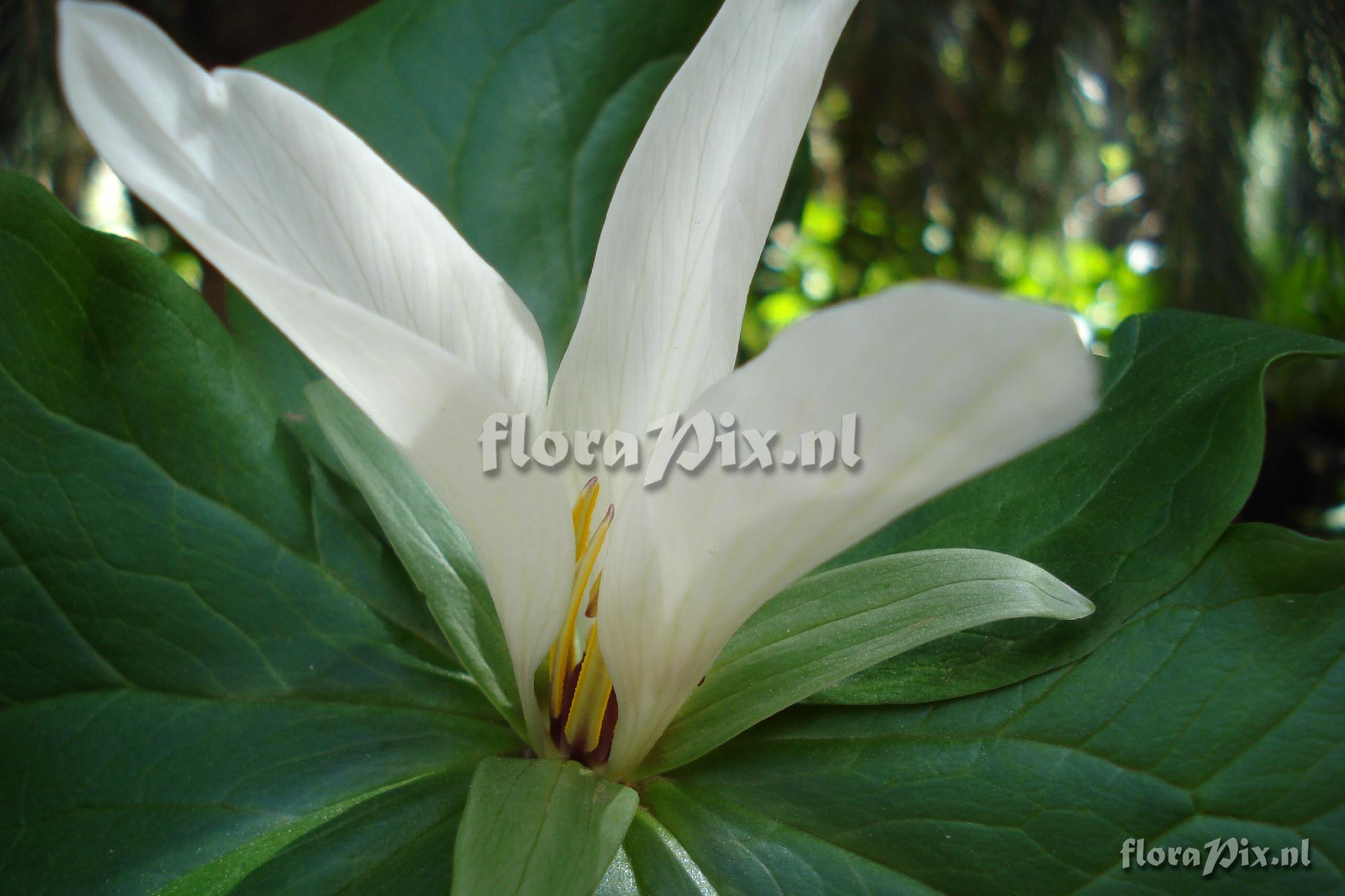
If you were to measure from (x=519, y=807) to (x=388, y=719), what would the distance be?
93mm

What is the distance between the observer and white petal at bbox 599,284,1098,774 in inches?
8.7

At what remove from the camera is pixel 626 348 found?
373 millimetres

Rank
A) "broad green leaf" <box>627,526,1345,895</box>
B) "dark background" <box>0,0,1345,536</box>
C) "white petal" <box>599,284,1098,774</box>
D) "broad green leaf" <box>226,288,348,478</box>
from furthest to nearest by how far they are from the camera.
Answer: "dark background" <box>0,0,1345,536</box>
"broad green leaf" <box>226,288,348,478</box>
"broad green leaf" <box>627,526,1345,895</box>
"white petal" <box>599,284,1098,774</box>

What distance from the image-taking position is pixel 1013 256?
52.3 inches

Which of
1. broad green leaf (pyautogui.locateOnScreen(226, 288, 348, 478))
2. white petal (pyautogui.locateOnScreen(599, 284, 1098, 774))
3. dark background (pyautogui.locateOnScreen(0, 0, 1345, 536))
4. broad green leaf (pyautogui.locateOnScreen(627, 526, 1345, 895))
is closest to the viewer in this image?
white petal (pyautogui.locateOnScreen(599, 284, 1098, 774))

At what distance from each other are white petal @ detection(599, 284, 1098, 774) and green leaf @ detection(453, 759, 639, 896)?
5cm

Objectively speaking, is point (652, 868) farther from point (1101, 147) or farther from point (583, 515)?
point (1101, 147)

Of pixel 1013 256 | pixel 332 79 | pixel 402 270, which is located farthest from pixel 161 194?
pixel 1013 256

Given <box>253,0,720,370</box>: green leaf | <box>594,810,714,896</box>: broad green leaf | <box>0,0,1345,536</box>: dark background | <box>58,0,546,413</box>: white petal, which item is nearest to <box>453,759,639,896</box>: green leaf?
<box>594,810,714,896</box>: broad green leaf

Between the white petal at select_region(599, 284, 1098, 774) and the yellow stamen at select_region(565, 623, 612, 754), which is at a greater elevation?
the white petal at select_region(599, 284, 1098, 774)

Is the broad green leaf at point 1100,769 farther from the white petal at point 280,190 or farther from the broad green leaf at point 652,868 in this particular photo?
the white petal at point 280,190

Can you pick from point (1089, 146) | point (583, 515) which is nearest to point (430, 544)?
point (583, 515)

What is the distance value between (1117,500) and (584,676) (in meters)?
0.23

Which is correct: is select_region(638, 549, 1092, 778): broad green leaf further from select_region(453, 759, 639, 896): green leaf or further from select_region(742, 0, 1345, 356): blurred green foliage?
select_region(742, 0, 1345, 356): blurred green foliage
